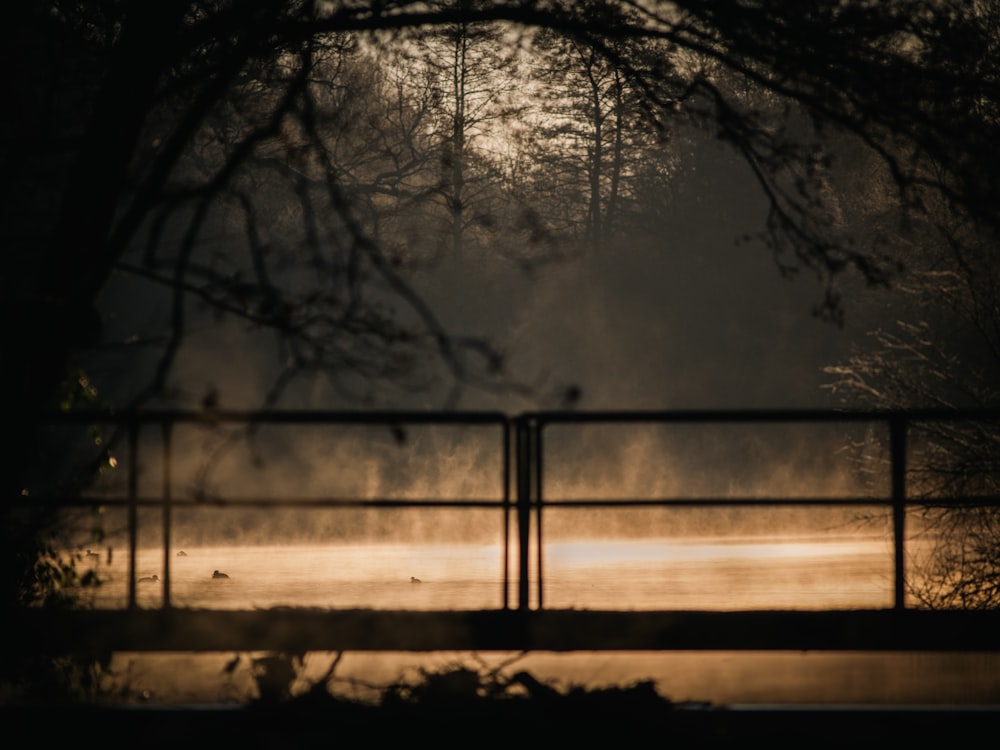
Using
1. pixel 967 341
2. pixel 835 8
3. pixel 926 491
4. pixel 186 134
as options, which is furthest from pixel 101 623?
pixel 967 341

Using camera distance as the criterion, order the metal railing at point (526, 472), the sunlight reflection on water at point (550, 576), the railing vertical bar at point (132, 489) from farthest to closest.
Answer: the sunlight reflection on water at point (550, 576) → the metal railing at point (526, 472) → the railing vertical bar at point (132, 489)

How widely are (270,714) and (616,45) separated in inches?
147

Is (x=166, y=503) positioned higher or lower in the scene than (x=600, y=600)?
higher

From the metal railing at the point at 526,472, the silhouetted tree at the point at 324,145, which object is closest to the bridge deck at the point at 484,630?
the metal railing at the point at 526,472

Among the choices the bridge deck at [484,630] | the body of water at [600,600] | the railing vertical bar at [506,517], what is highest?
the railing vertical bar at [506,517]

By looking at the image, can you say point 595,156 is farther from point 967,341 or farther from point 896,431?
point 896,431

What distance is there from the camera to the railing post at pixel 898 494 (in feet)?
19.7

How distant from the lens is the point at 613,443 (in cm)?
3020

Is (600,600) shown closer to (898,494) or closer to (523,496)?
(523,496)

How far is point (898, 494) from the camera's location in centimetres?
602

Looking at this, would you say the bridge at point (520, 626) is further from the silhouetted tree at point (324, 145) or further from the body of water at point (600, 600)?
the silhouetted tree at point (324, 145)

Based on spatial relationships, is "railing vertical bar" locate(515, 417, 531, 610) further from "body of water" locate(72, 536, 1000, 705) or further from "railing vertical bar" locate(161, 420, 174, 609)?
"railing vertical bar" locate(161, 420, 174, 609)

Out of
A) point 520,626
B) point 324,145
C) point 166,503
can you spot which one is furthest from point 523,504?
point 324,145

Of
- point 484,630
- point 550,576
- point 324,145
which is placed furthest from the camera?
point 550,576
